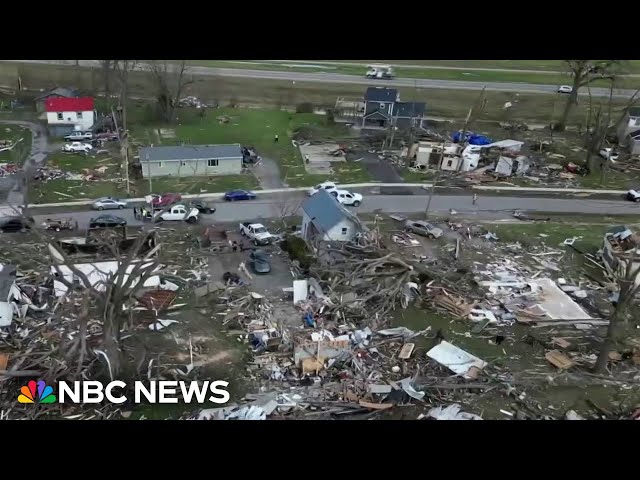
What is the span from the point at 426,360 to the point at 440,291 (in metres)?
4.38

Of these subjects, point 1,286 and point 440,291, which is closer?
point 1,286

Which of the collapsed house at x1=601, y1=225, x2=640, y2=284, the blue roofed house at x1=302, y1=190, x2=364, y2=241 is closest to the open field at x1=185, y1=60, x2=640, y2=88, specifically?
the blue roofed house at x1=302, y1=190, x2=364, y2=241

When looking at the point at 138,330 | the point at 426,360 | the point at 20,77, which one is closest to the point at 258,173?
the point at 138,330

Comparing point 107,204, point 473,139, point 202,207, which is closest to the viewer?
point 107,204

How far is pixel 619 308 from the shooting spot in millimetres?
17688

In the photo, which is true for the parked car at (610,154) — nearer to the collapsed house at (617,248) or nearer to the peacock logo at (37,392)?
the collapsed house at (617,248)

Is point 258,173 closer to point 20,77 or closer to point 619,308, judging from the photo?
point 619,308

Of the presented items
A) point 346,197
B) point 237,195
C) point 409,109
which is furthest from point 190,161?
point 409,109

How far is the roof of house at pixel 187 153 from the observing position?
1251 inches

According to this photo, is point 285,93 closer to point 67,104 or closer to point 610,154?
point 67,104

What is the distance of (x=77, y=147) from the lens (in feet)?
114

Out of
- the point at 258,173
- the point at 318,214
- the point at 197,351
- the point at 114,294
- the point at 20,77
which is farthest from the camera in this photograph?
the point at 20,77

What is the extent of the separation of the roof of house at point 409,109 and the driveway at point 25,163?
24.5 metres

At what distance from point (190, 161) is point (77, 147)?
830cm
